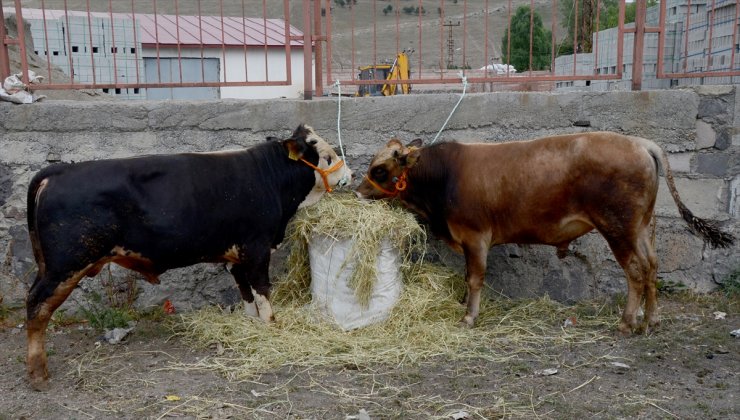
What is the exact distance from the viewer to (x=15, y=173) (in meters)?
5.93

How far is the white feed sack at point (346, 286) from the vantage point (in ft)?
17.6

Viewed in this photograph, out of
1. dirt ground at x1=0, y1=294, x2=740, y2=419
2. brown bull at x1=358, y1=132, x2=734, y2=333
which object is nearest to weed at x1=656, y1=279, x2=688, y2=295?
brown bull at x1=358, y1=132, x2=734, y2=333

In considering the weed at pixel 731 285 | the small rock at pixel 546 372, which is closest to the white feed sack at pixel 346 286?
the small rock at pixel 546 372

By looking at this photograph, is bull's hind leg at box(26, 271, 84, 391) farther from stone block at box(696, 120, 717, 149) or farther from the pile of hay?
stone block at box(696, 120, 717, 149)

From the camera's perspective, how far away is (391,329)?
5.27m

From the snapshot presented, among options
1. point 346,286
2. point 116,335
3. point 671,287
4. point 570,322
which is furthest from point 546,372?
point 116,335

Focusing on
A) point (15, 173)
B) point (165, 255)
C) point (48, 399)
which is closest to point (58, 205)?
point (165, 255)

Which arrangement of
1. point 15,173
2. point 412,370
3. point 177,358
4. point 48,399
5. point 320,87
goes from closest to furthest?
point 48,399
point 412,370
point 177,358
point 15,173
point 320,87

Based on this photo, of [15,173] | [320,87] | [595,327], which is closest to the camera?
[595,327]

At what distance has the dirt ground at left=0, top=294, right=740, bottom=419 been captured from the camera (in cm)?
404

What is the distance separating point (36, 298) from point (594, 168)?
3.76 meters

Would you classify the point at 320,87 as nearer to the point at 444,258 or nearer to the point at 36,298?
the point at 444,258

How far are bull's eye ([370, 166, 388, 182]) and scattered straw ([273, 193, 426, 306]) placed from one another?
193 mm

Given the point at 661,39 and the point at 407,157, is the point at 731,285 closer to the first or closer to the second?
the point at 661,39
